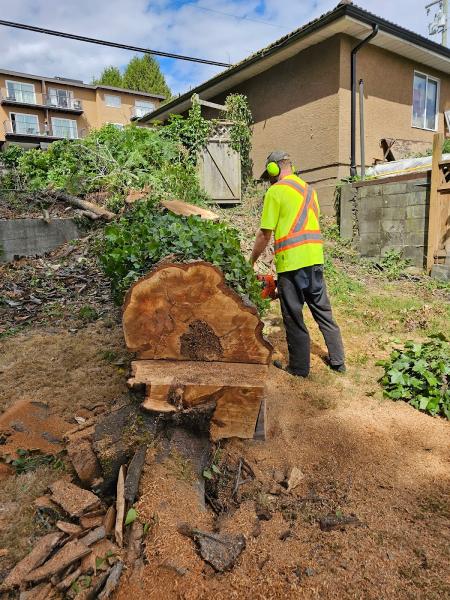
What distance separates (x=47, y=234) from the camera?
744 centimetres

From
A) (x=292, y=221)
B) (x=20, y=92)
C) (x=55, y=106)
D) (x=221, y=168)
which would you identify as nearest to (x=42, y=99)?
(x=55, y=106)

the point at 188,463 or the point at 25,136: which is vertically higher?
the point at 25,136

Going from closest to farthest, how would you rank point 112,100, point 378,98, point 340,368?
point 340,368
point 378,98
point 112,100

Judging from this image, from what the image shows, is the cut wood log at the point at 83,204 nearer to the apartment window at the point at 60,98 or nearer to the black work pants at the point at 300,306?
the black work pants at the point at 300,306

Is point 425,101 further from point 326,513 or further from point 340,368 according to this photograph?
point 326,513

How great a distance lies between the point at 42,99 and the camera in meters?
33.1

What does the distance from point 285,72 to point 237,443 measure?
10.4 metres

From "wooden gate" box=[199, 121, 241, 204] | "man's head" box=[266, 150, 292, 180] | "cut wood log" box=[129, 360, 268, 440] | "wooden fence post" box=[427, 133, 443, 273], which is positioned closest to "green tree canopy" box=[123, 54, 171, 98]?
"wooden gate" box=[199, 121, 241, 204]

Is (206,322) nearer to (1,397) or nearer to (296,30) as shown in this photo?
(1,397)

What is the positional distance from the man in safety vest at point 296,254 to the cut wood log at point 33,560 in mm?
2411

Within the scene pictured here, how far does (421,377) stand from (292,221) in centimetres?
170

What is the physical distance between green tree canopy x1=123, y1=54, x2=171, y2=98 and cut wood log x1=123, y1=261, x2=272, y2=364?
137ft

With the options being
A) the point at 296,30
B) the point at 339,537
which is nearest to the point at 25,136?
the point at 296,30

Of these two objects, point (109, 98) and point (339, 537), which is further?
point (109, 98)
